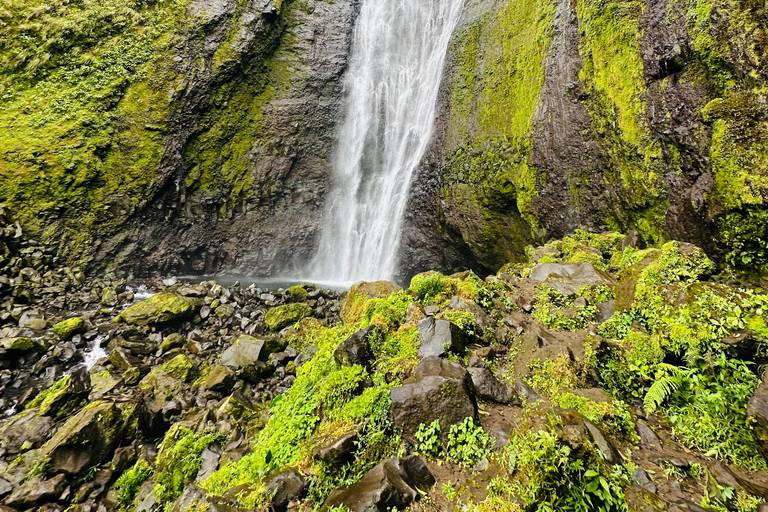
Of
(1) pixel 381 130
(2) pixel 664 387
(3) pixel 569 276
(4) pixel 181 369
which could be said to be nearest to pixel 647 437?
(2) pixel 664 387

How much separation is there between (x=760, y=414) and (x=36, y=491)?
Answer: 8028 mm

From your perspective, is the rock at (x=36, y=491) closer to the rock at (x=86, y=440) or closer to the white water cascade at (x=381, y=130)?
the rock at (x=86, y=440)

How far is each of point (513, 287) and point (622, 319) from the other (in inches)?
85.2

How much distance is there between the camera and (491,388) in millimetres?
3830

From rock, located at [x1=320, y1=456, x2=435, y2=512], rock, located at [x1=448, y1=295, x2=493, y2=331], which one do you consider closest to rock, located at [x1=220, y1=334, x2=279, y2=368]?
rock, located at [x1=448, y1=295, x2=493, y2=331]

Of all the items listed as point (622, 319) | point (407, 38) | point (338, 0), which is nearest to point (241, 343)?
point (622, 319)

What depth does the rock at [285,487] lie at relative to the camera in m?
2.98

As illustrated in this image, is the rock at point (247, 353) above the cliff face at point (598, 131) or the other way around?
the other way around

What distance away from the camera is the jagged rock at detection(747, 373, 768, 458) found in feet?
8.38

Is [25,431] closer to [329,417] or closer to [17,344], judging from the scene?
[17,344]

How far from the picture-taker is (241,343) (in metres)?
7.47

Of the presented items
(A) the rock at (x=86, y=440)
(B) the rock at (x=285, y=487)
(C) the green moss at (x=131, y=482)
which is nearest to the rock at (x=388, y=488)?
(B) the rock at (x=285, y=487)

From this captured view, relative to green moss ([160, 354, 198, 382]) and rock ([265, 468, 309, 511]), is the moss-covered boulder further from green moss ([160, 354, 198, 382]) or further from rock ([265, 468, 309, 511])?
rock ([265, 468, 309, 511])

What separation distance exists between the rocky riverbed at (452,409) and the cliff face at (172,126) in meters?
8.02
